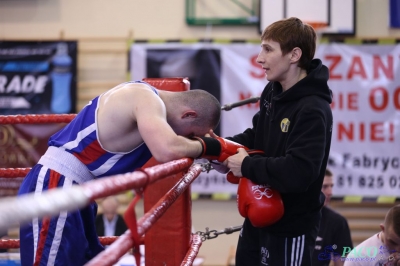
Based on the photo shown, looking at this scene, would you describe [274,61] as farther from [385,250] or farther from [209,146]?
[385,250]

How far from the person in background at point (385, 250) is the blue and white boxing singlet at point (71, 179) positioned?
116 cm

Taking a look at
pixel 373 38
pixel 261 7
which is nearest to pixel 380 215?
pixel 373 38

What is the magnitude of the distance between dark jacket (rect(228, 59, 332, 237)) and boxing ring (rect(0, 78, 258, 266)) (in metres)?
0.30

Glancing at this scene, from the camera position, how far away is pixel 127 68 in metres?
5.70

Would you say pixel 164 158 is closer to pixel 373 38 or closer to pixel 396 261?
pixel 396 261

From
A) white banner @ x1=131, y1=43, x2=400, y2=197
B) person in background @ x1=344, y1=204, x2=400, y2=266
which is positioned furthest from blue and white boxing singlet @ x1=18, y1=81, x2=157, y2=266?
white banner @ x1=131, y1=43, x2=400, y2=197

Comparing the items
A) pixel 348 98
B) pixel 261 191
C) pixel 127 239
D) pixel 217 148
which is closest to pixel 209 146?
pixel 217 148

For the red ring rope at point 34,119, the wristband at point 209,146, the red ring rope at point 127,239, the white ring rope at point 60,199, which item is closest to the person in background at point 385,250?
the wristband at point 209,146

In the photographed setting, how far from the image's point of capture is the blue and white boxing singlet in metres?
1.92

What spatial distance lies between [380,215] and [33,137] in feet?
11.5

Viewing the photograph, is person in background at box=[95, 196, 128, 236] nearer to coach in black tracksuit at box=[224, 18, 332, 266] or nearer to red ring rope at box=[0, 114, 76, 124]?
red ring rope at box=[0, 114, 76, 124]

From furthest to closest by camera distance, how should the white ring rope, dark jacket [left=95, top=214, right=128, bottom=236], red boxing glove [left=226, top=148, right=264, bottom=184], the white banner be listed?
the white banner → dark jacket [left=95, top=214, right=128, bottom=236] → red boxing glove [left=226, top=148, right=264, bottom=184] → the white ring rope

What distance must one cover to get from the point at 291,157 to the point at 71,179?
0.77m

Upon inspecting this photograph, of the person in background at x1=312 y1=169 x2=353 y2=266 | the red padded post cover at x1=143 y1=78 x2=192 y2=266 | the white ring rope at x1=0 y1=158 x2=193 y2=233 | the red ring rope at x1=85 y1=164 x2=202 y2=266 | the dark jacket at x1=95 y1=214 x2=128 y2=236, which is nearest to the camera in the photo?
the white ring rope at x1=0 y1=158 x2=193 y2=233
